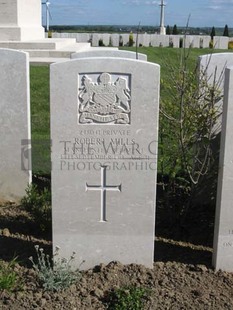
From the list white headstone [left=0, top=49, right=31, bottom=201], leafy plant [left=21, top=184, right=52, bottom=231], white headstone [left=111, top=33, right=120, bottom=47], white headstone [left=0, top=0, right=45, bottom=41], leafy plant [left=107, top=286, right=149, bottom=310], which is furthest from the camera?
white headstone [left=111, top=33, right=120, bottom=47]

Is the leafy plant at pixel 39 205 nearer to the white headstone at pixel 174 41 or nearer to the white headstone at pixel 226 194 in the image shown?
the white headstone at pixel 226 194

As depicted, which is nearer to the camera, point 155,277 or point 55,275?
point 55,275

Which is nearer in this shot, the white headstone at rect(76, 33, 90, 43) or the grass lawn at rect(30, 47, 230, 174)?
the grass lawn at rect(30, 47, 230, 174)

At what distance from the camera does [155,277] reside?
3.66 meters

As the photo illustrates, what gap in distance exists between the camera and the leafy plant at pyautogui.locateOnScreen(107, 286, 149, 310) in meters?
3.20

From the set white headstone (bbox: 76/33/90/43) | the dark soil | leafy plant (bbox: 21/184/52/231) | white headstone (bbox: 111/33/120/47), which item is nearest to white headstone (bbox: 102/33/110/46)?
white headstone (bbox: 111/33/120/47)

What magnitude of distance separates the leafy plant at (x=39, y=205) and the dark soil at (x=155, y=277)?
9cm

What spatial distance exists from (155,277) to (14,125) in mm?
2275

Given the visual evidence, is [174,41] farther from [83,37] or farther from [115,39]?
[83,37]

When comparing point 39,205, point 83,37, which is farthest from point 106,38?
point 39,205

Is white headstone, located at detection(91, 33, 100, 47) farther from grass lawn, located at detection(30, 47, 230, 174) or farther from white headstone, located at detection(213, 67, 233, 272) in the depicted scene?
white headstone, located at detection(213, 67, 233, 272)

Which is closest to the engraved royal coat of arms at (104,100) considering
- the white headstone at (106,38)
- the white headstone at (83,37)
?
the white headstone at (106,38)

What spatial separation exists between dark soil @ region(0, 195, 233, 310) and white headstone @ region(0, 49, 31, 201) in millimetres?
806

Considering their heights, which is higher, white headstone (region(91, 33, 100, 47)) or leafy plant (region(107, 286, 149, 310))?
white headstone (region(91, 33, 100, 47))
